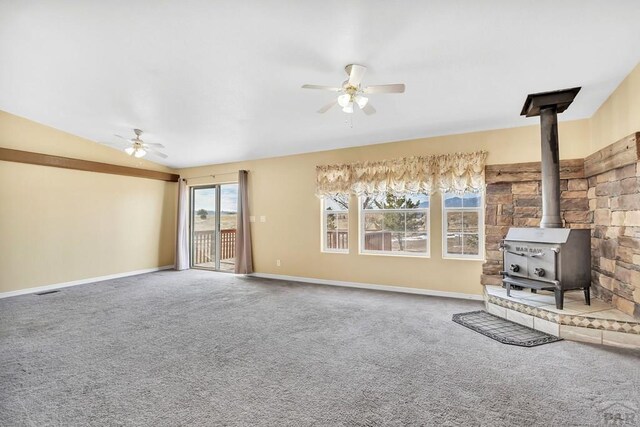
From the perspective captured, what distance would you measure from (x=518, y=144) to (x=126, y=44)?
5002 millimetres

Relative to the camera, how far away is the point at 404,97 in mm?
3789

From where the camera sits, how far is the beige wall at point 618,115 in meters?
2.99

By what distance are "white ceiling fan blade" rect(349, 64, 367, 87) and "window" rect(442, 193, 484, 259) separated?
8.78 ft

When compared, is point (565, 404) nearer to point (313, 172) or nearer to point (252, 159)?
point (313, 172)

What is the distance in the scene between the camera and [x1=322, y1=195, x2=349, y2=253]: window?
5707mm

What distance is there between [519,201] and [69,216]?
768 centimetres

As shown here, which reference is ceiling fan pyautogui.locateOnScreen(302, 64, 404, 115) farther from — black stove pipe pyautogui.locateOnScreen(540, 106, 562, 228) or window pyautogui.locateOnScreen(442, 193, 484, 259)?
window pyautogui.locateOnScreen(442, 193, 484, 259)

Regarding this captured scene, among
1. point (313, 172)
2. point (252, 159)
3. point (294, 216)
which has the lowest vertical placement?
point (294, 216)

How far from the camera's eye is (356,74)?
2869 mm

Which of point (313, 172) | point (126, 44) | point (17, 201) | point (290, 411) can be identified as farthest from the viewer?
point (313, 172)

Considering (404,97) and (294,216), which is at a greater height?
(404,97)

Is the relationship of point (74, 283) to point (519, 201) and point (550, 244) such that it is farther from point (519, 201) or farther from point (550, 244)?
point (519, 201)

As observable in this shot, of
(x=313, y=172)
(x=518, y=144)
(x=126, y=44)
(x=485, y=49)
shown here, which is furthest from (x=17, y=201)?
(x=518, y=144)

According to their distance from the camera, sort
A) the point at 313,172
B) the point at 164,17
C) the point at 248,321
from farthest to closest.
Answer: the point at 313,172, the point at 248,321, the point at 164,17
